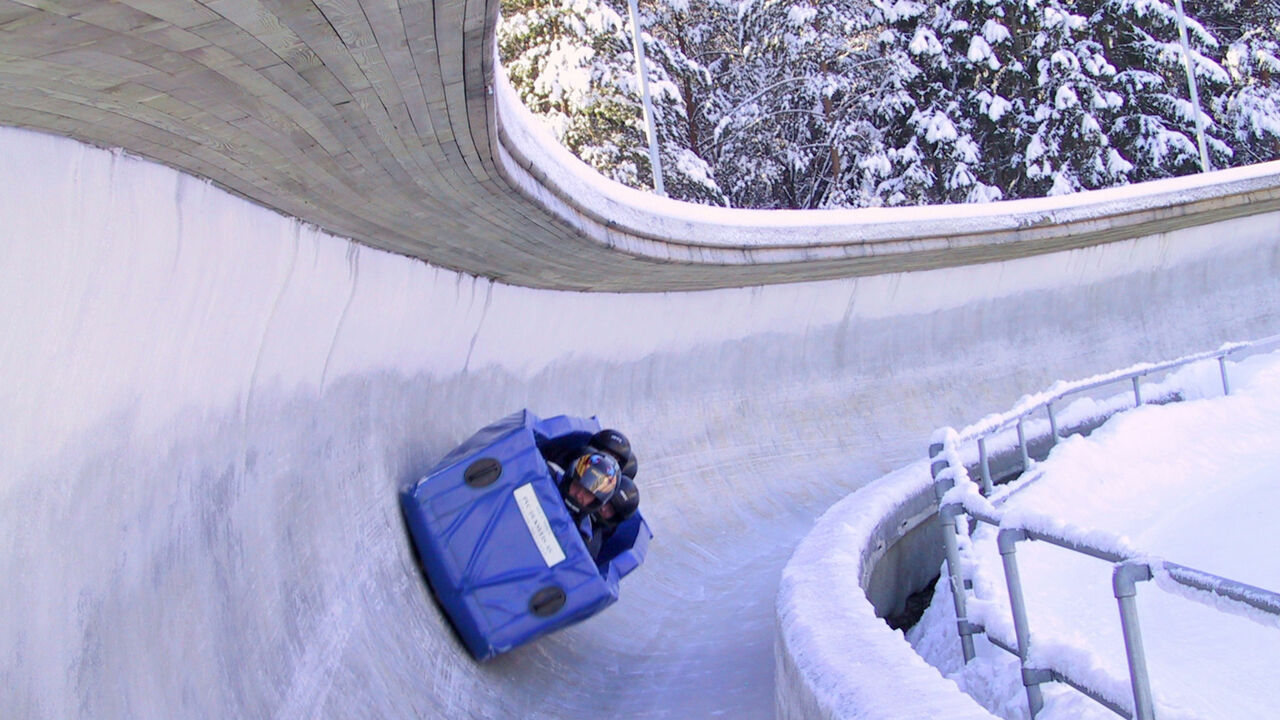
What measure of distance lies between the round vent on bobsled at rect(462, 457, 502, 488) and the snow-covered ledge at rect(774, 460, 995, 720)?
41.6 inches

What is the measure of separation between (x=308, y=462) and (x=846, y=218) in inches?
210

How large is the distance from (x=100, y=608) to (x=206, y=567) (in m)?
0.51

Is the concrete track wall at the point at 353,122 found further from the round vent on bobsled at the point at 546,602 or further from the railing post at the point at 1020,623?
the railing post at the point at 1020,623

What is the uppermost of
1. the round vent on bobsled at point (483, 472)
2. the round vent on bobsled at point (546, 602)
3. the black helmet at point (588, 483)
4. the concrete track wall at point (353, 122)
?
the concrete track wall at point (353, 122)

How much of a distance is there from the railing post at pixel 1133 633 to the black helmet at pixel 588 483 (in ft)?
7.78

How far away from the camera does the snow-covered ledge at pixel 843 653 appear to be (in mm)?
2462

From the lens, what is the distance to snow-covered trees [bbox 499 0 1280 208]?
23.8 meters

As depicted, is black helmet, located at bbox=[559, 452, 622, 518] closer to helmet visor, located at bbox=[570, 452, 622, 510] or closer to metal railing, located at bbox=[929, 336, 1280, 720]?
helmet visor, located at bbox=[570, 452, 622, 510]

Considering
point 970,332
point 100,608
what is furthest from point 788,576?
point 970,332

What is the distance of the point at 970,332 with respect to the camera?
11.1 meters

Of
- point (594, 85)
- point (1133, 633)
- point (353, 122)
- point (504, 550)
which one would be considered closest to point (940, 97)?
point (594, 85)

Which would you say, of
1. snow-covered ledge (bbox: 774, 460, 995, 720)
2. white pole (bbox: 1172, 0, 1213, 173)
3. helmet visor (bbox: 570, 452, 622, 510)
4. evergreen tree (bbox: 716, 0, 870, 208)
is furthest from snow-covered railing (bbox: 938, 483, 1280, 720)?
evergreen tree (bbox: 716, 0, 870, 208)

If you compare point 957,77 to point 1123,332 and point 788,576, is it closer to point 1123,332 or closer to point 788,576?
point 1123,332

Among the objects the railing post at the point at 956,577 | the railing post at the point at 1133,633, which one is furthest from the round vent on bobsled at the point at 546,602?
the railing post at the point at 1133,633
